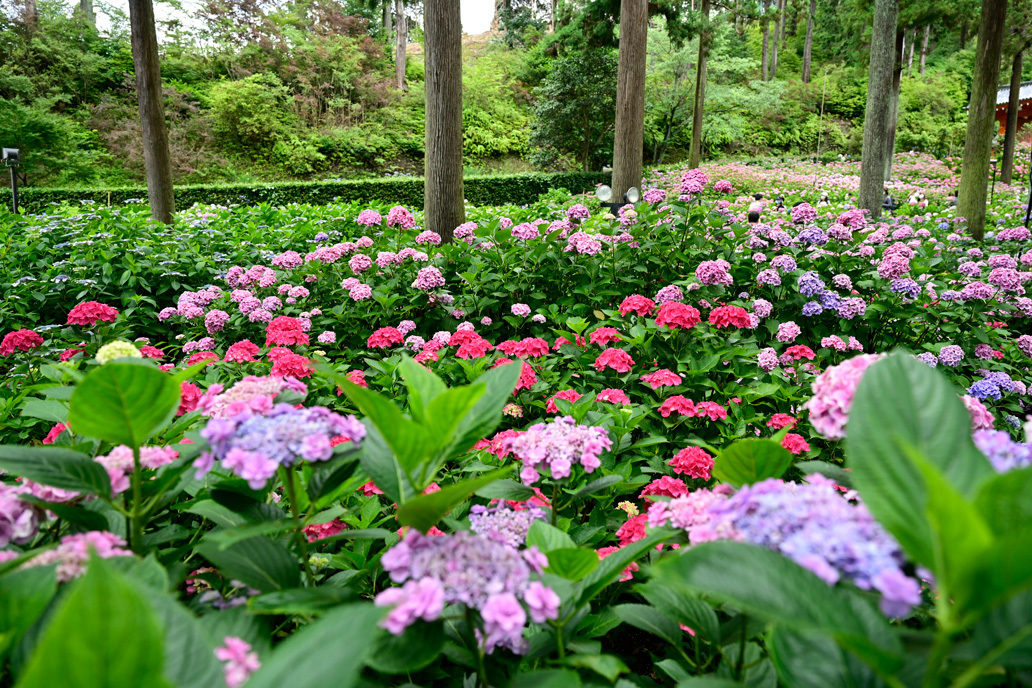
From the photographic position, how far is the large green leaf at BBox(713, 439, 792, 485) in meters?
0.91

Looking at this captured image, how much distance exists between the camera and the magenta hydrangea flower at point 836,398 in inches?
35.5

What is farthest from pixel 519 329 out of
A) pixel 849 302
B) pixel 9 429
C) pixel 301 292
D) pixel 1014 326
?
pixel 1014 326

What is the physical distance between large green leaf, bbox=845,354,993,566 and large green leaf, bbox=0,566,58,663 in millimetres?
856

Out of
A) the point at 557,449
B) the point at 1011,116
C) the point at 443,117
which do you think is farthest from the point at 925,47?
the point at 557,449

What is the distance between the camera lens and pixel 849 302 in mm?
3057

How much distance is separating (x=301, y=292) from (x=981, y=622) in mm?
3502

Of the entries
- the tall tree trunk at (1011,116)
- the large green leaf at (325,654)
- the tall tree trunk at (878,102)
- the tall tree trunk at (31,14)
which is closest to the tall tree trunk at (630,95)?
the tall tree trunk at (878,102)

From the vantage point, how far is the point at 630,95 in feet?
28.2

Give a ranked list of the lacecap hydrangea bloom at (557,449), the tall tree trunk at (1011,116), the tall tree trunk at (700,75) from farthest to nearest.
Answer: the tall tree trunk at (700,75) → the tall tree trunk at (1011,116) → the lacecap hydrangea bloom at (557,449)

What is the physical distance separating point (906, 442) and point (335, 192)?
17082 millimetres

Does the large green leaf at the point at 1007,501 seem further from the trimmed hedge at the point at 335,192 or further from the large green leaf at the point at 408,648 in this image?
the trimmed hedge at the point at 335,192

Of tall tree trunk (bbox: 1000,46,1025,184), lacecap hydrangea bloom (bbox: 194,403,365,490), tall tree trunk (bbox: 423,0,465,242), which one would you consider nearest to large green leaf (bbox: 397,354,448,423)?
lacecap hydrangea bloom (bbox: 194,403,365,490)

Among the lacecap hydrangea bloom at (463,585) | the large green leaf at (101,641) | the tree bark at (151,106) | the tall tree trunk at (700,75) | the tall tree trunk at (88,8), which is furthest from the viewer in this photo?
the tall tree trunk at (88,8)

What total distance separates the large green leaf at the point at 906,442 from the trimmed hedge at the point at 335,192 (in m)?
13.1
